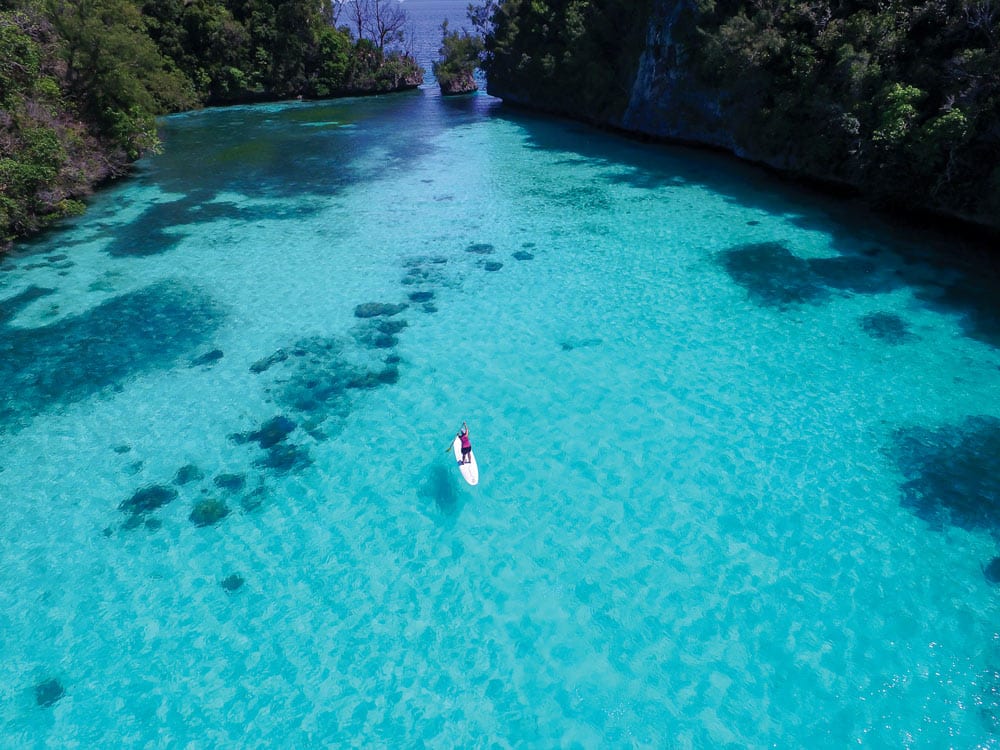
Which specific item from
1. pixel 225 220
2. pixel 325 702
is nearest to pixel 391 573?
pixel 325 702

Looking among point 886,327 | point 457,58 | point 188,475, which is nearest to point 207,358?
point 188,475

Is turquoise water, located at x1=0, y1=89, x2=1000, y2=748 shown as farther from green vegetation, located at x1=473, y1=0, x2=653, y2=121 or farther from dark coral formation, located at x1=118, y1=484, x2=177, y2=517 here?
green vegetation, located at x1=473, y1=0, x2=653, y2=121

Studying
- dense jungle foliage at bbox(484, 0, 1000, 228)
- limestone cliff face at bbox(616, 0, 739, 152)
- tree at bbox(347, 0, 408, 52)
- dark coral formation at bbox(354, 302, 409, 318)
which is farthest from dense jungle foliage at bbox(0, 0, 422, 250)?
dense jungle foliage at bbox(484, 0, 1000, 228)

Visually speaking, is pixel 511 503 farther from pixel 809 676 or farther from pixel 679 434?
pixel 809 676

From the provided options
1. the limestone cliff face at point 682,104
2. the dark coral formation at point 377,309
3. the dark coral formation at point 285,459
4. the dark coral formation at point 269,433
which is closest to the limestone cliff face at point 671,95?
the limestone cliff face at point 682,104

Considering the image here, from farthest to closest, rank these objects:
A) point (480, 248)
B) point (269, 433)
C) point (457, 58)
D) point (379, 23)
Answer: point (457, 58)
point (379, 23)
point (480, 248)
point (269, 433)

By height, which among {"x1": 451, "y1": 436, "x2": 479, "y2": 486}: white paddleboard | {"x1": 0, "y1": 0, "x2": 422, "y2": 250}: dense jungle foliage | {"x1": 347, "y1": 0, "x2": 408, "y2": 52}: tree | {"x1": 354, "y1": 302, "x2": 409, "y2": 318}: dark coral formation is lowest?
{"x1": 451, "y1": 436, "x2": 479, "y2": 486}: white paddleboard

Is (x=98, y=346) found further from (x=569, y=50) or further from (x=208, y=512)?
(x=569, y=50)
